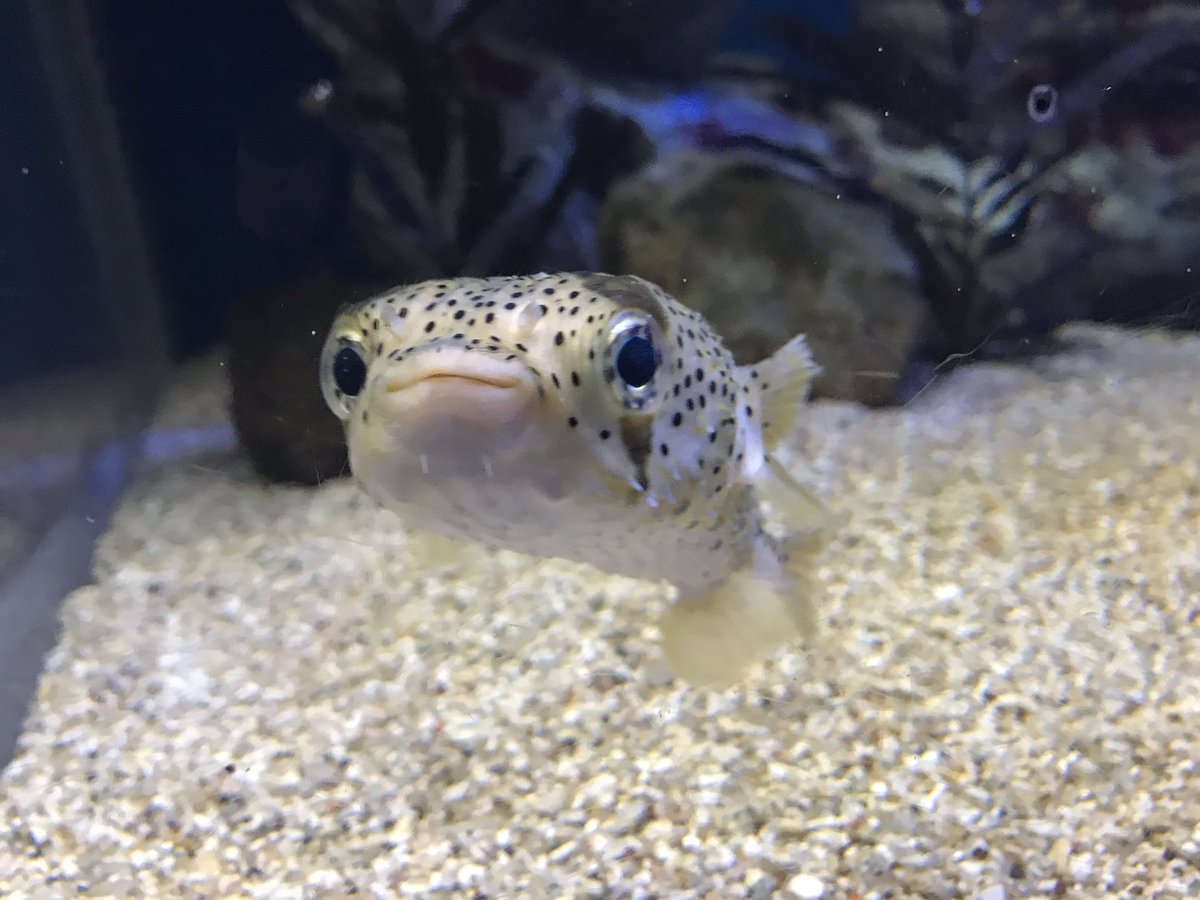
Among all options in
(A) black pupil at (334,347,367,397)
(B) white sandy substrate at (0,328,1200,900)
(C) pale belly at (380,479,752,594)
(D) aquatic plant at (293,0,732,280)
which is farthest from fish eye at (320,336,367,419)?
(D) aquatic plant at (293,0,732,280)

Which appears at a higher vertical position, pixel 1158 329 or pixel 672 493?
pixel 672 493

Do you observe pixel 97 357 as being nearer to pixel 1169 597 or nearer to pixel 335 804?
pixel 335 804

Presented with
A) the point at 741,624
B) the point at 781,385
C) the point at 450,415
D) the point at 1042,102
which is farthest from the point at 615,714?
the point at 1042,102

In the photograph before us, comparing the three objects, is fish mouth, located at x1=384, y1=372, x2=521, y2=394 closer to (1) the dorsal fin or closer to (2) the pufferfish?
(2) the pufferfish

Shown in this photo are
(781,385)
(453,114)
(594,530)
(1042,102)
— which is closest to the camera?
(594,530)

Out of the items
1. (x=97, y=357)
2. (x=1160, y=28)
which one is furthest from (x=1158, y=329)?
(x=97, y=357)

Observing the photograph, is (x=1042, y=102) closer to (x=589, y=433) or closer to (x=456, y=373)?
(x=589, y=433)
